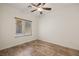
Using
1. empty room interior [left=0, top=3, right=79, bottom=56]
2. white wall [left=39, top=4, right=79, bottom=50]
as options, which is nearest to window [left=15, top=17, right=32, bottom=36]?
empty room interior [left=0, top=3, right=79, bottom=56]

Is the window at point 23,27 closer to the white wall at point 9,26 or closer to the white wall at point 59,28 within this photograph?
the white wall at point 9,26

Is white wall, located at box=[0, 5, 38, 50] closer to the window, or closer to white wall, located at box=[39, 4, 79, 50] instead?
the window

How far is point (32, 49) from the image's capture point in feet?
4.66

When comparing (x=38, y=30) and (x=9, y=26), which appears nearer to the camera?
(x=9, y=26)

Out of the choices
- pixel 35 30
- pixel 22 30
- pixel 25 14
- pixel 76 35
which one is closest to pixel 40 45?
pixel 35 30

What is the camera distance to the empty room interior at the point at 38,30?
3.83 ft

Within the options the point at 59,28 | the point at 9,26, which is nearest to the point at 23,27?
the point at 9,26

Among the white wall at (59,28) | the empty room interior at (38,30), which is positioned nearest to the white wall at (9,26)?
the empty room interior at (38,30)

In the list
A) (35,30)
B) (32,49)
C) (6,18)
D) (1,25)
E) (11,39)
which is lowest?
(32,49)

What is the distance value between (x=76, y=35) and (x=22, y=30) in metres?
1.15

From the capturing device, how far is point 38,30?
1.37 meters

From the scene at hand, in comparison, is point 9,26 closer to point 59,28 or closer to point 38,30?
point 38,30

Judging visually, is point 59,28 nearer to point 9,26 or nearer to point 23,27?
point 23,27

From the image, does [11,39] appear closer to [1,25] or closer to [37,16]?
[1,25]
